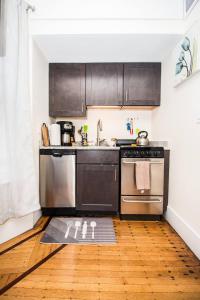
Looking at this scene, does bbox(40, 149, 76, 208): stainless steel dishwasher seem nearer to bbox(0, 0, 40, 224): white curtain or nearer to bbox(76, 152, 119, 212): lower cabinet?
bbox(76, 152, 119, 212): lower cabinet

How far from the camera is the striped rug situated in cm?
173

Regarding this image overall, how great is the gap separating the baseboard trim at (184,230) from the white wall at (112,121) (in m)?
1.28

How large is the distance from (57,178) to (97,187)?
1.68ft

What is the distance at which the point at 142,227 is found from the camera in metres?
2.06

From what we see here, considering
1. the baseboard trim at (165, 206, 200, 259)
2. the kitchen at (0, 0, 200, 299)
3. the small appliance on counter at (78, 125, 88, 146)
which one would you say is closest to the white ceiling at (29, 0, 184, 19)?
the kitchen at (0, 0, 200, 299)

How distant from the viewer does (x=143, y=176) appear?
212 cm

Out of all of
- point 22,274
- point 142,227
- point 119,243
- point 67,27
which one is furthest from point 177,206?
point 67,27

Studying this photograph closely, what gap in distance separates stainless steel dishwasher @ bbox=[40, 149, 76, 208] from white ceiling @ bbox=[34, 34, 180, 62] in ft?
4.06

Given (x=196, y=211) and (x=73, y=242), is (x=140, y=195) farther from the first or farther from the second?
(x=73, y=242)

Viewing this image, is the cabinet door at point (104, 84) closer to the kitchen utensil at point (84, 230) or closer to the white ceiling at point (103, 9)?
the white ceiling at point (103, 9)

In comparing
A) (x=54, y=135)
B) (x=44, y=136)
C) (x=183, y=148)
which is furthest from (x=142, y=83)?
(x=44, y=136)

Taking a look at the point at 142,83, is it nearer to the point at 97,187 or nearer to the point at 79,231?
the point at 97,187

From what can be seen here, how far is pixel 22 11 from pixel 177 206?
8.20 feet

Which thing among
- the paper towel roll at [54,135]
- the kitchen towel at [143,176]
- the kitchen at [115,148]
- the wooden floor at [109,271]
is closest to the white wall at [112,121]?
the kitchen at [115,148]
